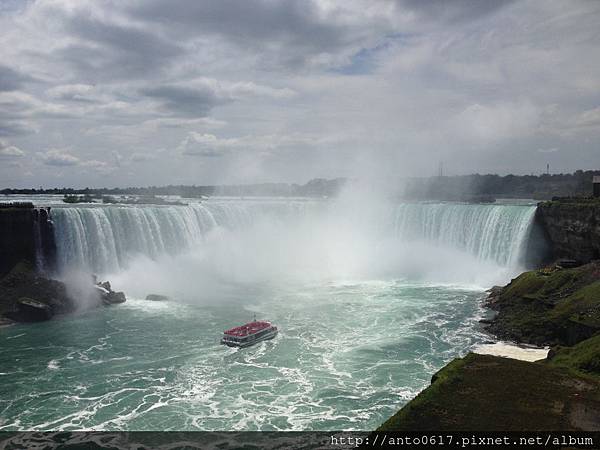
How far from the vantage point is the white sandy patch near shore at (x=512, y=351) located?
21.4m

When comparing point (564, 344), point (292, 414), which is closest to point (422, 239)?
point (564, 344)

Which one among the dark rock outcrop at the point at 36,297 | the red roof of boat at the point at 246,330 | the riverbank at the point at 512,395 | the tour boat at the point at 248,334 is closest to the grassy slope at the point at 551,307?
the riverbank at the point at 512,395

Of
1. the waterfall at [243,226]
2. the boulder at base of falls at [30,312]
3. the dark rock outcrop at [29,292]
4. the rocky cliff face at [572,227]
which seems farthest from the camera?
the waterfall at [243,226]

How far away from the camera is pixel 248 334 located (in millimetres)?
24125

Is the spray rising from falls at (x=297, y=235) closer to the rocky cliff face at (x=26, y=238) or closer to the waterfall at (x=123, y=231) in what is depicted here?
the waterfall at (x=123, y=231)

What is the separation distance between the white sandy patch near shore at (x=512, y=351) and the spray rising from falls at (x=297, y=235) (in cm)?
1782

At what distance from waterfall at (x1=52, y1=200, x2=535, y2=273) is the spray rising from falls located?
78mm

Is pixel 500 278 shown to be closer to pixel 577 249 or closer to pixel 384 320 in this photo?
pixel 577 249

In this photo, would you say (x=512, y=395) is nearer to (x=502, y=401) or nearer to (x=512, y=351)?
(x=502, y=401)

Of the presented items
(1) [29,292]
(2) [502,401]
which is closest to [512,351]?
(2) [502,401]

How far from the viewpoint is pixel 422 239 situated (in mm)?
49188

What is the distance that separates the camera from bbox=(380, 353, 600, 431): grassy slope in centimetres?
1051

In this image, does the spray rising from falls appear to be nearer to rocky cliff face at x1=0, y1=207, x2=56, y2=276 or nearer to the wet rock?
rocky cliff face at x1=0, y1=207, x2=56, y2=276

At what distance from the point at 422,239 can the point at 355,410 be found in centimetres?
3408
